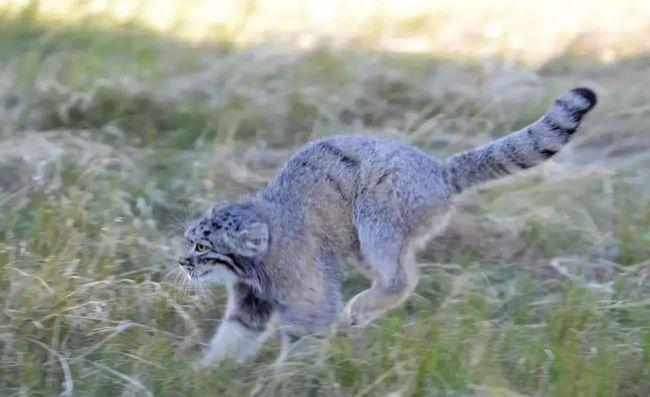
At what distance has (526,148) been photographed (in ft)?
18.1

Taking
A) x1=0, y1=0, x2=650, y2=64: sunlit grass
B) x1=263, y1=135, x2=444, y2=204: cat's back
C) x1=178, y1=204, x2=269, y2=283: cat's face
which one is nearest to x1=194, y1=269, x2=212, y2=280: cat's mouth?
x1=178, y1=204, x2=269, y2=283: cat's face

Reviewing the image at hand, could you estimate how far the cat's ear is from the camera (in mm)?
5359

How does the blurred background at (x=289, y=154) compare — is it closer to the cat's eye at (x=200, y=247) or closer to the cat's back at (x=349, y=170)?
the cat's eye at (x=200, y=247)

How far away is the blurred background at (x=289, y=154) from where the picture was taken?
4.84 metres

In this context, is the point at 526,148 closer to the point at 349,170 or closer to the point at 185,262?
the point at 349,170

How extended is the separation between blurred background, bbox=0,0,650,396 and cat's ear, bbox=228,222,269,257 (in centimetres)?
38

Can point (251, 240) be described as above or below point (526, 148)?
below

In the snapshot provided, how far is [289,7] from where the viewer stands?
9953mm

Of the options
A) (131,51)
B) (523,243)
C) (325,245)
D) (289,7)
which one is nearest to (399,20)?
(289,7)

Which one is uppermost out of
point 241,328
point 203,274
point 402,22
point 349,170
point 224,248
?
point 402,22

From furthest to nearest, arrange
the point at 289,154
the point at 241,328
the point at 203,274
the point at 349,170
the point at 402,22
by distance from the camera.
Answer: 1. the point at 402,22
2. the point at 289,154
3. the point at 349,170
4. the point at 203,274
5. the point at 241,328

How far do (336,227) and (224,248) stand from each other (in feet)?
1.77

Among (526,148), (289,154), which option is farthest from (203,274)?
(289,154)

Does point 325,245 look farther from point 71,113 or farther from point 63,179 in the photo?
point 71,113
